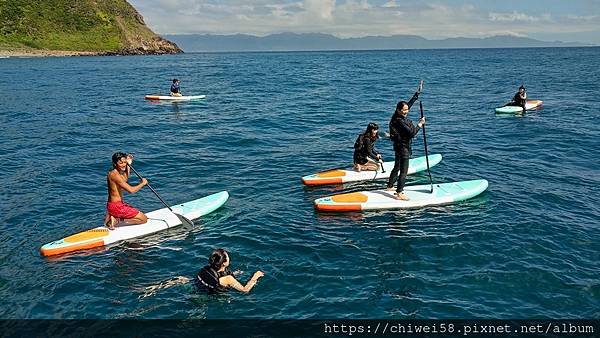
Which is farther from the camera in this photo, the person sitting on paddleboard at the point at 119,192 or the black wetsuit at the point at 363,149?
the black wetsuit at the point at 363,149

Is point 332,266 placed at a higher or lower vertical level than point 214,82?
lower

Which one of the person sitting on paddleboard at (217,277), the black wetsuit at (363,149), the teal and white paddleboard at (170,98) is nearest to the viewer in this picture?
the person sitting on paddleboard at (217,277)

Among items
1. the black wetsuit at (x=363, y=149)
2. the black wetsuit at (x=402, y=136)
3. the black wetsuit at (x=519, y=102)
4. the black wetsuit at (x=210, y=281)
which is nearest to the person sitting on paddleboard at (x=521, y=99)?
the black wetsuit at (x=519, y=102)

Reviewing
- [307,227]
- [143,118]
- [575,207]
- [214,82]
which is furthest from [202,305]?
[214,82]

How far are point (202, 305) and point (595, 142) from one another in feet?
77.4

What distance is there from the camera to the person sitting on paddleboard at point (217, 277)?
9984mm

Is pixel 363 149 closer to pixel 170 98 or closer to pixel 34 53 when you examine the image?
pixel 170 98

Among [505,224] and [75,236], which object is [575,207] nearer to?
[505,224]

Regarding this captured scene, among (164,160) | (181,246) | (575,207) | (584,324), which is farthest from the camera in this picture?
(164,160)

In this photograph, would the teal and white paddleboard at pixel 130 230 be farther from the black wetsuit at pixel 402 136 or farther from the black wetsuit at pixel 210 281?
the black wetsuit at pixel 402 136

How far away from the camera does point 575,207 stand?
15.6 meters

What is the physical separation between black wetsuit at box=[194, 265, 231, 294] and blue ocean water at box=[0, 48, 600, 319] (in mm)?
275

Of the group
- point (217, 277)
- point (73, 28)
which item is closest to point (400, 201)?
point (217, 277)

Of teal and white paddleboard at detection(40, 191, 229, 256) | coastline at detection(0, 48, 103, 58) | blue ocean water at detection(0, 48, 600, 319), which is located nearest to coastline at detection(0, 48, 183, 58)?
coastline at detection(0, 48, 103, 58)
